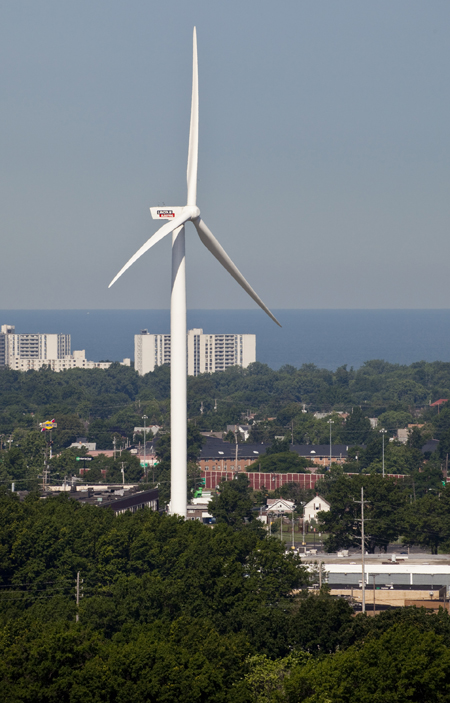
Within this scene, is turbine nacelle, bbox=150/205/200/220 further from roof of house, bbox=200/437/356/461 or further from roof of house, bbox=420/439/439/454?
roof of house, bbox=420/439/439/454

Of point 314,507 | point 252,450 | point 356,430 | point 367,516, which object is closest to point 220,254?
point 367,516

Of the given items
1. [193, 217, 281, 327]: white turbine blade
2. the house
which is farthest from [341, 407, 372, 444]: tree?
[193, 217, 281, 327]: white turbine blade

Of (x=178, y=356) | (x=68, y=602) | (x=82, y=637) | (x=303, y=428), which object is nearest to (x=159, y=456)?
(x=303, y=428)

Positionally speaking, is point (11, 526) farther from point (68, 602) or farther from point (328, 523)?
point (328, 523)

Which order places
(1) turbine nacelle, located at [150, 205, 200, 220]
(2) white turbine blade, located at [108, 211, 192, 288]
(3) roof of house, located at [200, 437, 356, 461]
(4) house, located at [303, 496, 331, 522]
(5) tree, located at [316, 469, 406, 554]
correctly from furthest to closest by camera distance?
(3) roof of house, located at [200, 437, 356, 461] < (4) house, located at [303, 496, 331, 522] < (5) tree, located at [316, 469, 406, 554] < (1) turbine nacelle, located at [150, 205, 200, 220] < (2) white turbine blade, located at [108, 211, 192, 288]

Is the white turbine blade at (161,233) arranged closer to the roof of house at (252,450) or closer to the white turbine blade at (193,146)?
the white turbine blade at (193,146)

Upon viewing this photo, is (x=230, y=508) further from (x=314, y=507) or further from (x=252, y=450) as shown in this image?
(x=252, y=450)
